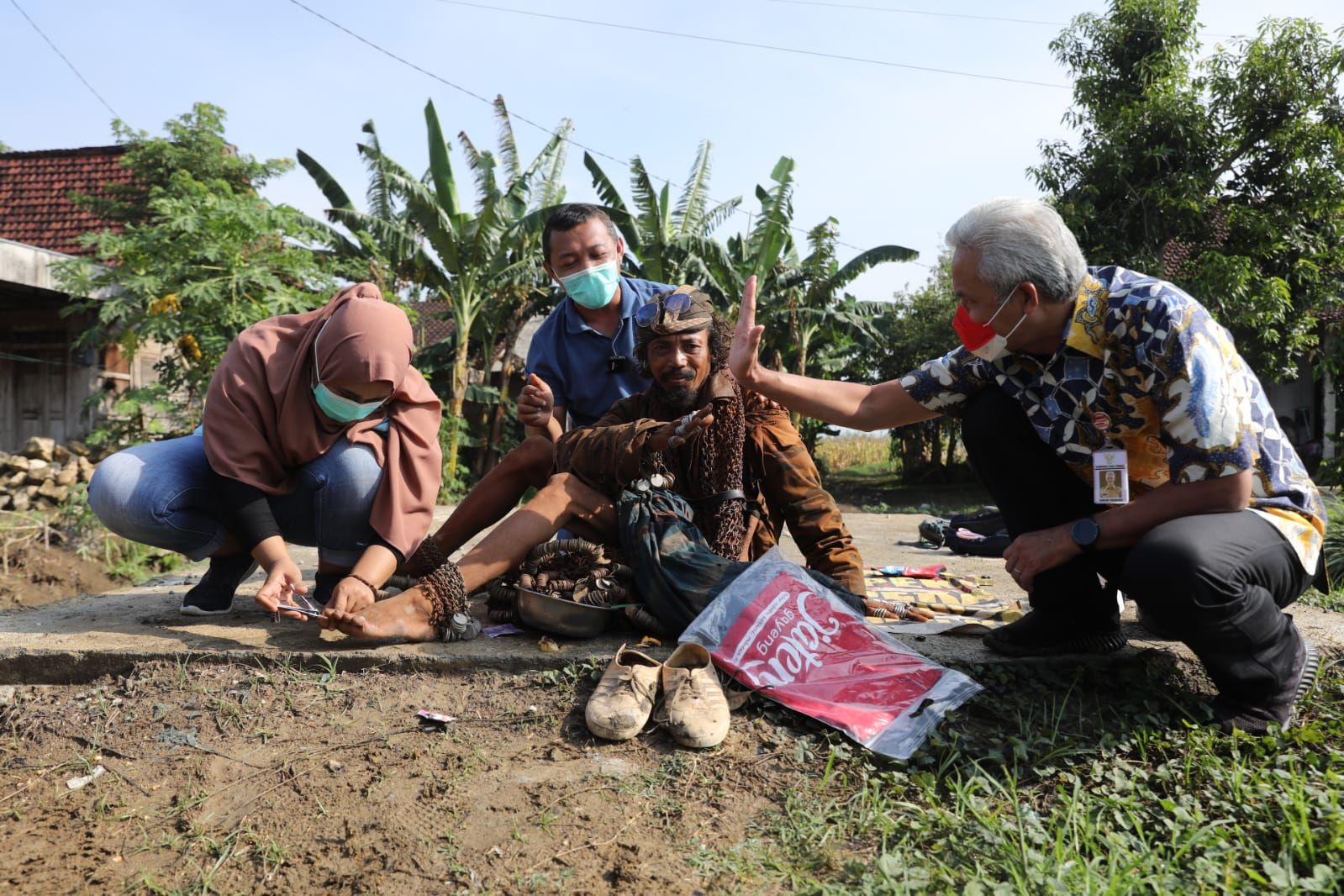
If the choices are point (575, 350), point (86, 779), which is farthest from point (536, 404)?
point (86, 779)

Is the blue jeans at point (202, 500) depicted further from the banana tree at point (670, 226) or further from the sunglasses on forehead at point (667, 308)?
the banana tree at point (670, 226)

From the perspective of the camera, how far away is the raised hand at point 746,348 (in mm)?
2707

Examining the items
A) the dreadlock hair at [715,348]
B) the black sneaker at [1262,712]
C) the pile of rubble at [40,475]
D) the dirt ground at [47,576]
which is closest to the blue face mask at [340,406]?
the dreadlock hair at [715,348]

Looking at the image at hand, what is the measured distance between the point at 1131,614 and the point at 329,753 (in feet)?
8.53

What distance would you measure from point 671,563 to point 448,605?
0.71 m

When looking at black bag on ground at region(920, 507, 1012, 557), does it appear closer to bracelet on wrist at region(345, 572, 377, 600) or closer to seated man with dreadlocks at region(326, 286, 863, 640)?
seated man with dreadlocks at region(326, 286, 863, 640)

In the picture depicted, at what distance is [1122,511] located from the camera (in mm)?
2195

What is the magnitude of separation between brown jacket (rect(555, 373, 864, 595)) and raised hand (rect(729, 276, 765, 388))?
0.36 m

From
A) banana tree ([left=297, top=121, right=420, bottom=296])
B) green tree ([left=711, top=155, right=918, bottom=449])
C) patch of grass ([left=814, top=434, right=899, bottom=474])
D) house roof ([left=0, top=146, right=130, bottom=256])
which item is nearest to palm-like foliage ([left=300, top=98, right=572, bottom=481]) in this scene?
banana tree ([left=297, top=121, right=420, bottom=296])

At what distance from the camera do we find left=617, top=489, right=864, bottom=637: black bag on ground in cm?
265

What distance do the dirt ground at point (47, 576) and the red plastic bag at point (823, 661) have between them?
19.3 ft

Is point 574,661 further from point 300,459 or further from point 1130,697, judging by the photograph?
point 1130,697

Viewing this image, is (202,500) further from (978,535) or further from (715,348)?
(978,535)

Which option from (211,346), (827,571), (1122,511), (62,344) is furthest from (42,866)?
(62,344)
